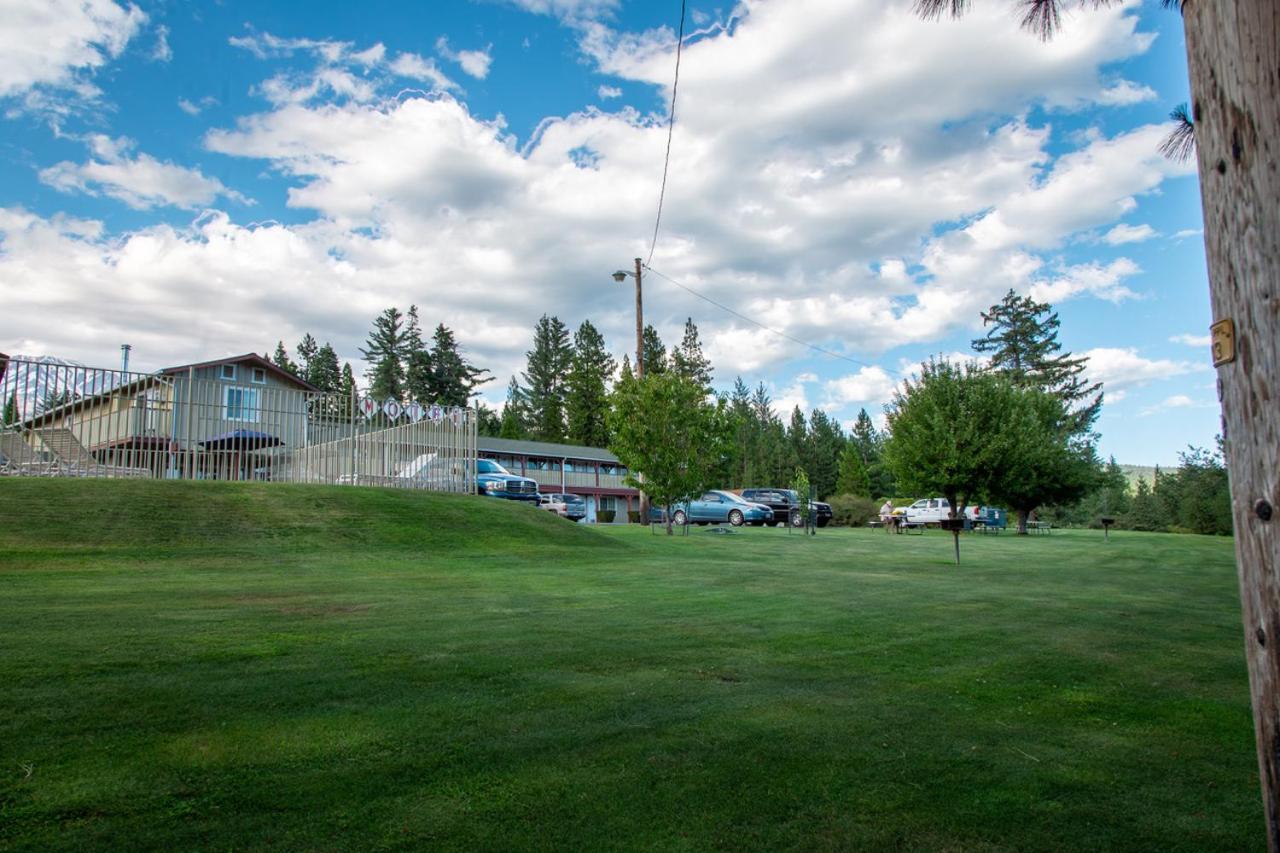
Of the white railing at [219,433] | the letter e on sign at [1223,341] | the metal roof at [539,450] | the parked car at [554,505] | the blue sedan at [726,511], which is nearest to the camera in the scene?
the letter e on sign at [1223,341]

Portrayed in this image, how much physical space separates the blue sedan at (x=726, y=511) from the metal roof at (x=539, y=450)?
16.6 meters

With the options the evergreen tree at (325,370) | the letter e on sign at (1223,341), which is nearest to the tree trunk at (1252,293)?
the letter e on sign at (1223,341)

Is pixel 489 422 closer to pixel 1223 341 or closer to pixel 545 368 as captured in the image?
pixel 545 368

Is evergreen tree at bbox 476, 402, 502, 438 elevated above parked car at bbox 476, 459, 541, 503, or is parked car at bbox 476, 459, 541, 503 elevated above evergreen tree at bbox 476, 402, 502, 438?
evergreen tree at bbox 476, 402, 502, 438

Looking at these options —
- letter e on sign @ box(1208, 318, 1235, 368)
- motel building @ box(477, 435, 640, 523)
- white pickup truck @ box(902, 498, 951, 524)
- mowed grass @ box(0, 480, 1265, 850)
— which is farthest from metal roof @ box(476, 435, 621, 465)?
letter e on sign @ box(1208, 318, 1235, 368)

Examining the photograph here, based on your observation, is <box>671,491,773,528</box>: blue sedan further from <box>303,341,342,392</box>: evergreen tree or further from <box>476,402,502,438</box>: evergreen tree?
<box>303,341,342,392</box>: evergreen tree

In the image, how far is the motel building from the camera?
53.7 metres

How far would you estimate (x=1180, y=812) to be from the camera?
9.04ft

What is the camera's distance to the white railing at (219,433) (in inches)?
520

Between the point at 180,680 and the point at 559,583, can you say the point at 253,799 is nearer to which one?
the point at 180,680

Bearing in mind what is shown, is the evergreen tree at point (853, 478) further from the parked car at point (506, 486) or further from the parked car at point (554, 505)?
the parked car at point (506, 486)

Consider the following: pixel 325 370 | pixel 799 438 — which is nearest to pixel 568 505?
pixel 799 438

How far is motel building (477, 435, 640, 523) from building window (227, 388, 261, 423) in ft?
115

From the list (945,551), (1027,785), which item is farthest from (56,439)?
(945,551)
